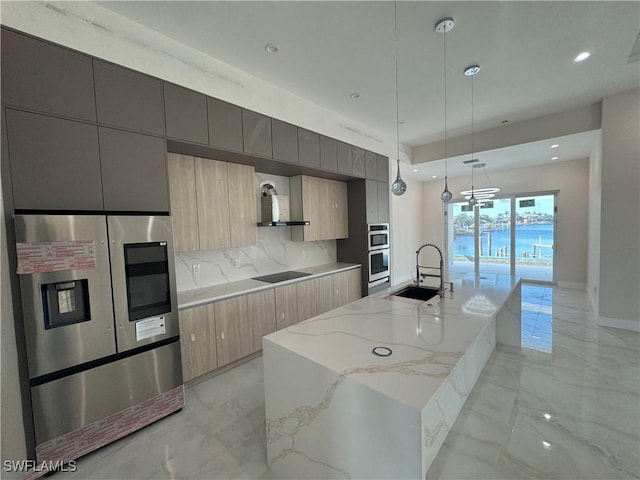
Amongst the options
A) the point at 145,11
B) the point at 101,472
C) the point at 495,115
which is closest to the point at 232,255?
the point at 101,472

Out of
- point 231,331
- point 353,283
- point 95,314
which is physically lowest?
point 231,331

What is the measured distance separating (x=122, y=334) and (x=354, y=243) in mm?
3459

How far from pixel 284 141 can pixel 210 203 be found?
1.16 meters

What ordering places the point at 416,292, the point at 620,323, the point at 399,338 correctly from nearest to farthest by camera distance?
the point at 399,338, the point at 416,292, the point at 620,323

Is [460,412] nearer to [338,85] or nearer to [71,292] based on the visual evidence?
[71,292]

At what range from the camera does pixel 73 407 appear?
1.79m

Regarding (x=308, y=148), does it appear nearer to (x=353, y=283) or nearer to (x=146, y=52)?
(x=146, y=52)

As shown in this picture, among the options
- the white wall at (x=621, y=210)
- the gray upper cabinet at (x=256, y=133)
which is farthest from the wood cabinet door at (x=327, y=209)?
the white wall at (x=621, y=210)

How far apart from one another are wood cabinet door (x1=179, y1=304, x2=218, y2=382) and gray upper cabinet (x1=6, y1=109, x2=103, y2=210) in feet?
4.01

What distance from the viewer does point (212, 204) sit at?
2.96m

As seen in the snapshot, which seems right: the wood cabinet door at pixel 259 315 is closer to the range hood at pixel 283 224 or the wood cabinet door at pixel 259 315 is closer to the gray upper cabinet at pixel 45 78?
the range hood at pixel 283 224

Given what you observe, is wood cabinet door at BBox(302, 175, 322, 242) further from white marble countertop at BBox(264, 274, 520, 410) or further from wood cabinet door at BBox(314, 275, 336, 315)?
white marble countertop at BBox(264, 274, 520, 410)

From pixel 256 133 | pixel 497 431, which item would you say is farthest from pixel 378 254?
pixel 497 431

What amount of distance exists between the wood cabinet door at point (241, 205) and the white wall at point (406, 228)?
121 inches
